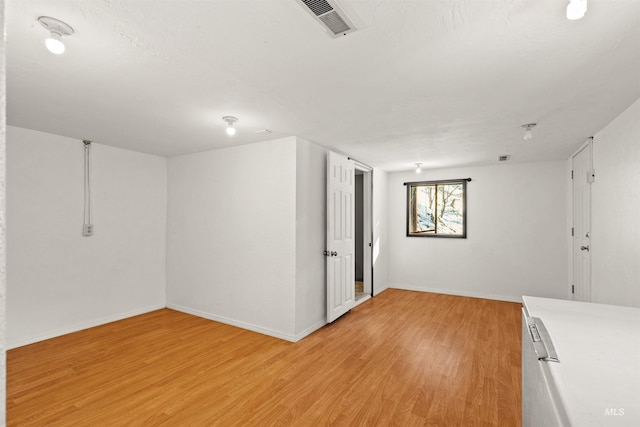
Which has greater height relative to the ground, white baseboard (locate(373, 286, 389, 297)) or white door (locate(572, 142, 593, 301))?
white door (locate(572, 142, 593, 301))

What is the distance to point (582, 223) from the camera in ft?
12.4

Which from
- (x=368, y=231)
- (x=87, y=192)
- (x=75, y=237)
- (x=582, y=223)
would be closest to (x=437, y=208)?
(x=368, y=231)

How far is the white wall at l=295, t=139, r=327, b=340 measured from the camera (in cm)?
351

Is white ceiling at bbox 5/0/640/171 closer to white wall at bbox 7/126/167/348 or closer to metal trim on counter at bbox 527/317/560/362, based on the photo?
white wall at bbox 7/126/167/348

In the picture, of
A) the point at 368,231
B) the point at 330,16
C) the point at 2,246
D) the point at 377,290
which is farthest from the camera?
the point at 377,290

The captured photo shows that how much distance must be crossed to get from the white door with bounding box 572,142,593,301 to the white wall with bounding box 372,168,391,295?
9.36 ft

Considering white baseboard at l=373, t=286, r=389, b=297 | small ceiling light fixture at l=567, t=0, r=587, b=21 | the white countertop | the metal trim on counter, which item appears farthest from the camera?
white baseboard at l=373, t=286, r=389, b=297

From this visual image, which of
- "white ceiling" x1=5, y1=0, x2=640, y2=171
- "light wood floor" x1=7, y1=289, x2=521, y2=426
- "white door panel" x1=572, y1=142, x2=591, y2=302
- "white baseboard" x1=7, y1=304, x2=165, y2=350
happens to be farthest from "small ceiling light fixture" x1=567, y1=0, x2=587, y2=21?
"white baseboard" x1=7, y1=304, x2=165, y2=350

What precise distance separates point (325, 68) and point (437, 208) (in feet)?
14.8

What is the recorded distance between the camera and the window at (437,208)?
5.46 m

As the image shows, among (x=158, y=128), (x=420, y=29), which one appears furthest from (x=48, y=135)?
(x=420, y=29)

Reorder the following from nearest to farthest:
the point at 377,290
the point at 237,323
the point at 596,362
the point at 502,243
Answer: the point at 596,362 < the point at 237,323 < the point at 502,243 < the point at 377,290

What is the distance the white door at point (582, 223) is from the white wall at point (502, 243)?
476mm

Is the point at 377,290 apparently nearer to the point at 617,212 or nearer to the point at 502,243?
the point at 502,243
